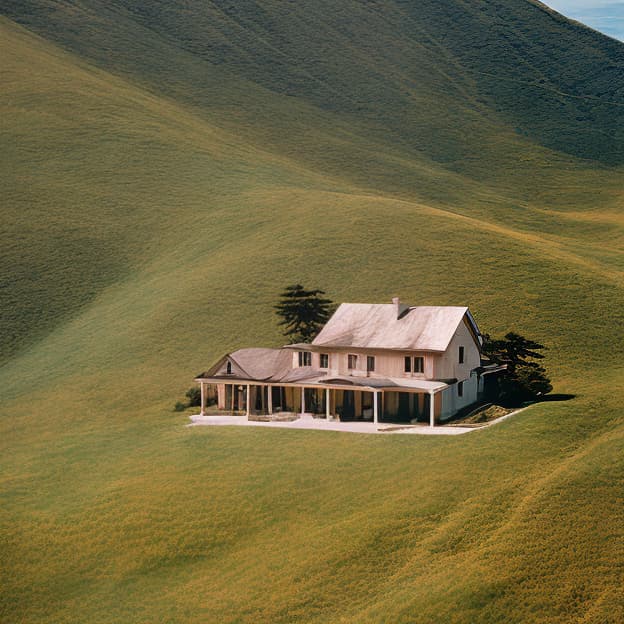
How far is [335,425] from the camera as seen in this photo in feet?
194

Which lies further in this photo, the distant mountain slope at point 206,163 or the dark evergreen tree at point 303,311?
the distant mountain slope at point 206,163

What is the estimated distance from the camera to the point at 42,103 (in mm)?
150500

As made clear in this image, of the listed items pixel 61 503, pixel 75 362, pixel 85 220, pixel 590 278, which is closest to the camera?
pixel 61 503

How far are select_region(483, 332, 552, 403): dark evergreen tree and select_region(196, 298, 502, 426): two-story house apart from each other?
1.38 meters

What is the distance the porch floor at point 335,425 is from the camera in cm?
5578

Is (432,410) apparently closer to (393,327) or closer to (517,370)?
(393,327)

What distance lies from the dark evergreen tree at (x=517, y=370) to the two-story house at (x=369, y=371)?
138 centimetres

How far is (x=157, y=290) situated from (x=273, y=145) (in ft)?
241

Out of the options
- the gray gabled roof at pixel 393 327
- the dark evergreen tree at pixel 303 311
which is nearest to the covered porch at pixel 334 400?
the gray gabled roof at pixel 393 327

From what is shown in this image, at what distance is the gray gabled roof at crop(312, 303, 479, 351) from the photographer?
6097 centimetres

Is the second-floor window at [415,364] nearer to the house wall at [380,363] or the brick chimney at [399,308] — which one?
the house wall at [380,363]

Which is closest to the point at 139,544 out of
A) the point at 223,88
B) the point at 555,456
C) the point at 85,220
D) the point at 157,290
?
the point at 555,456

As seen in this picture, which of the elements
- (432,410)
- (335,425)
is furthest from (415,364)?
(335,425)

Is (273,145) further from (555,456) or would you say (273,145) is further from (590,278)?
(555,456)
